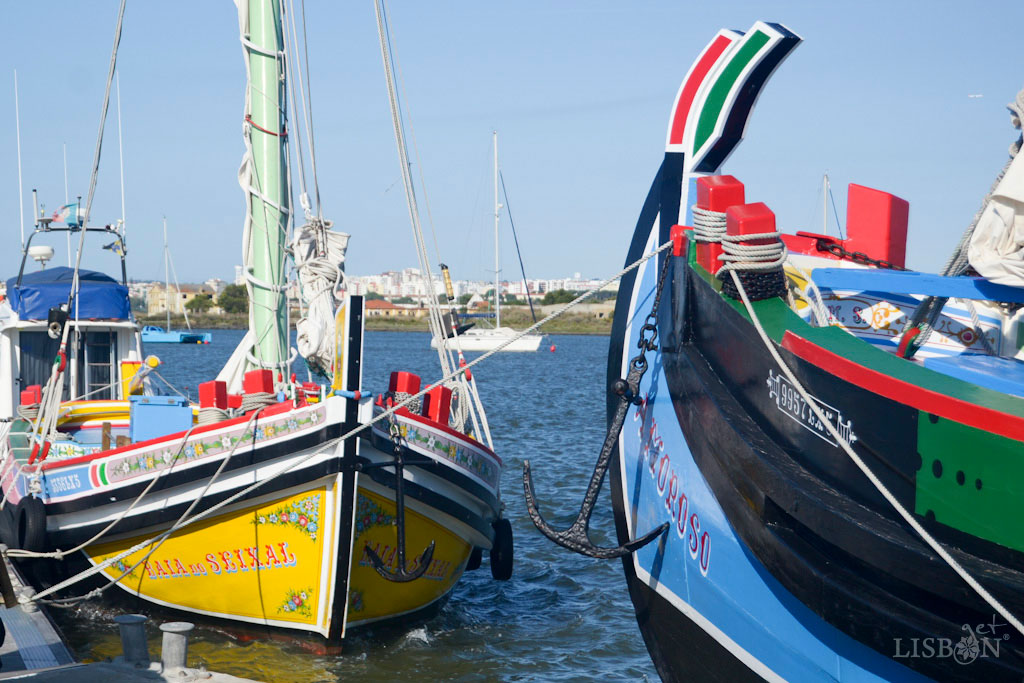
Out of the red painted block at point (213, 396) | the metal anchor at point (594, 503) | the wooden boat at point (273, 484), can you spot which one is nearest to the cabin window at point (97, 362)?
the wooden boat at point (273, 484)

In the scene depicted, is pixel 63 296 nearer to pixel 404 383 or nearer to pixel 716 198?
pixel 404 383

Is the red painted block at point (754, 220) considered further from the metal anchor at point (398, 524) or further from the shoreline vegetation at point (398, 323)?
the shoreline vegetation at point (398, 323)

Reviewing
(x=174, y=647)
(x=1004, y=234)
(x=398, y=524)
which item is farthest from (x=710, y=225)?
(x=174, y=647)

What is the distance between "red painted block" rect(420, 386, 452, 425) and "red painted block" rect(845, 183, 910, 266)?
4.08 m

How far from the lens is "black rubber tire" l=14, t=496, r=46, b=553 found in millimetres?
8883

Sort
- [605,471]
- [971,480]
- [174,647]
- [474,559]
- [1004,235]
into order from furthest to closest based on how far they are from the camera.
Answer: [474,559] < [174,647] < [605,471] < [1004,235] < [971,480]

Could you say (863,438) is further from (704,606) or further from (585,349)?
(585,349)

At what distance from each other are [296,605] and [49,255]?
26.1ft

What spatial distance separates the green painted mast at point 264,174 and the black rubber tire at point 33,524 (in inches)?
87.9

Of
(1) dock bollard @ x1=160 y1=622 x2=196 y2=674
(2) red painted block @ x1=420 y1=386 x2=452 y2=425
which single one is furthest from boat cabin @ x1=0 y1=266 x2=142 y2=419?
(1) dock bollard @ x1=160 y1=622 x2=196 y2=674

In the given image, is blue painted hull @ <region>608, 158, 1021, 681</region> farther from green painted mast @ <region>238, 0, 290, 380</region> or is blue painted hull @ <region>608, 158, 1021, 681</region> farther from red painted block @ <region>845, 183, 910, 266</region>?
green painted mast @ <region>238, 0, 290, 380</region>

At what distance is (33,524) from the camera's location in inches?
350

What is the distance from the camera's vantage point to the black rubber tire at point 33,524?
29.1ft

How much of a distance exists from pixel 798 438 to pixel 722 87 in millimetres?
2042
